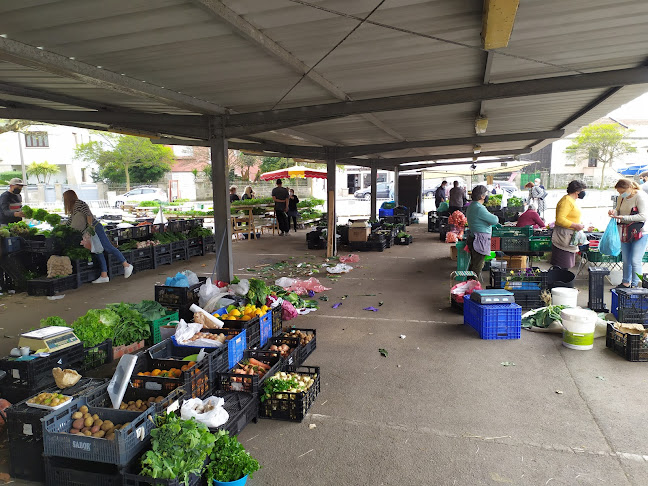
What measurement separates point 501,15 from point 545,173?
5870 centimetres

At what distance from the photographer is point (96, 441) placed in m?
2.96

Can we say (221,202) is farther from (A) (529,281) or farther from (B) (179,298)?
(A) (529,281)

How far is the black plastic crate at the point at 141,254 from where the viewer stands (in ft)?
35.2

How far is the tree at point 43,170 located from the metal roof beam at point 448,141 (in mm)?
37824

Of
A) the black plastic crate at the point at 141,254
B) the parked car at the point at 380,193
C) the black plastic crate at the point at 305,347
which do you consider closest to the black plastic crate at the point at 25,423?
Answer: the black plastic crate at the point at 305,347

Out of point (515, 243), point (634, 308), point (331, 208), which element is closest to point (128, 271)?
point (331, 208)

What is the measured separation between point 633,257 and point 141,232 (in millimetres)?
10688

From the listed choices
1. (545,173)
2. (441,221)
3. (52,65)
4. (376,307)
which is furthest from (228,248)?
(545,173)

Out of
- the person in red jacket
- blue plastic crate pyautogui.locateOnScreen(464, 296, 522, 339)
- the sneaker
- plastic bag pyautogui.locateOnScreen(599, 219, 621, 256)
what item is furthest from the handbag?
the sneaker

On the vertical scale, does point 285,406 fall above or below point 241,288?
below

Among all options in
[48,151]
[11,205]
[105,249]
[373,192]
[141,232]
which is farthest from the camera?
[48,151]

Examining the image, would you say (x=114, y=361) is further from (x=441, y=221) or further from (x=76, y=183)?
(x=76, y=183)

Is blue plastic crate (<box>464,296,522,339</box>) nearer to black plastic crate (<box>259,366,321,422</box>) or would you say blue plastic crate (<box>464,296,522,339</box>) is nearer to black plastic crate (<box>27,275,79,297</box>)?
black plastic crate (<box>259,366,321,422</box>)

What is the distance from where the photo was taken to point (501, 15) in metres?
3.30
